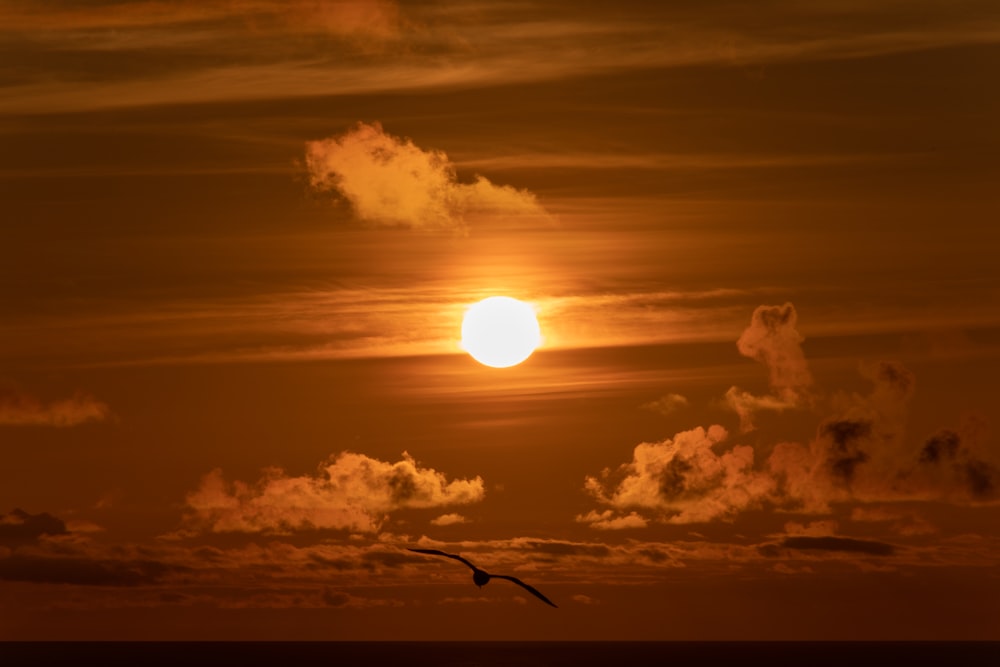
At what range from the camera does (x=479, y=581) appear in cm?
8131
